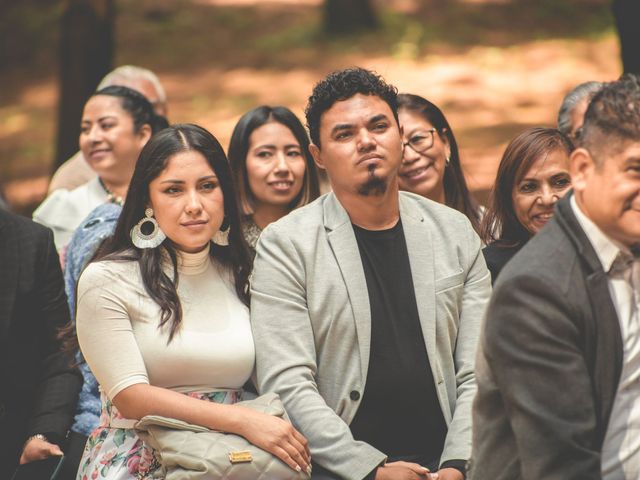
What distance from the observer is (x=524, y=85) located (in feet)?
41.6

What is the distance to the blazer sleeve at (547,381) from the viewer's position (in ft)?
8.03

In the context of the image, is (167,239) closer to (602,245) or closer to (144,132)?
(602,245)

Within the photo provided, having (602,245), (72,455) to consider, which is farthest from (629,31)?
(72,455)

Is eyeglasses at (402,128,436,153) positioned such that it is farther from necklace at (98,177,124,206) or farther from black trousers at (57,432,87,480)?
black trousers at (57,432,87,480)

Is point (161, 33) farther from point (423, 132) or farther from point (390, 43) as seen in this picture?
point (423, 132)

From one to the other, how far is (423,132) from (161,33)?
507 inches

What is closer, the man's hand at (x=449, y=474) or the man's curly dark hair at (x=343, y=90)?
the man's hand at (x=449, y=474)

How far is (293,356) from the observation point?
3.62 meters

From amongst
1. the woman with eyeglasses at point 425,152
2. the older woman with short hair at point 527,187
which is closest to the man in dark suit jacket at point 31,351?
the woman with eyeglasses at point 425,152

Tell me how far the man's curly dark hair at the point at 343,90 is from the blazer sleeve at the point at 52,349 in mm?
1448

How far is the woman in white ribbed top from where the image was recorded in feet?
11.1

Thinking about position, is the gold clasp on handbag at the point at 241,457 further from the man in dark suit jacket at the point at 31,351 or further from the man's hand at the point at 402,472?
the man in dark suit jacket at the point at 31,351

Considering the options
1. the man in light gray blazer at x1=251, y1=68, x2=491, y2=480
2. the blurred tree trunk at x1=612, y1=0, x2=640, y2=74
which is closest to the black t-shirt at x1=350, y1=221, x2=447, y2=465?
the man in light gray blazer at x1=251, y1=68, x2=491, y2=480

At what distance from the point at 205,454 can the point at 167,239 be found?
1042mm
